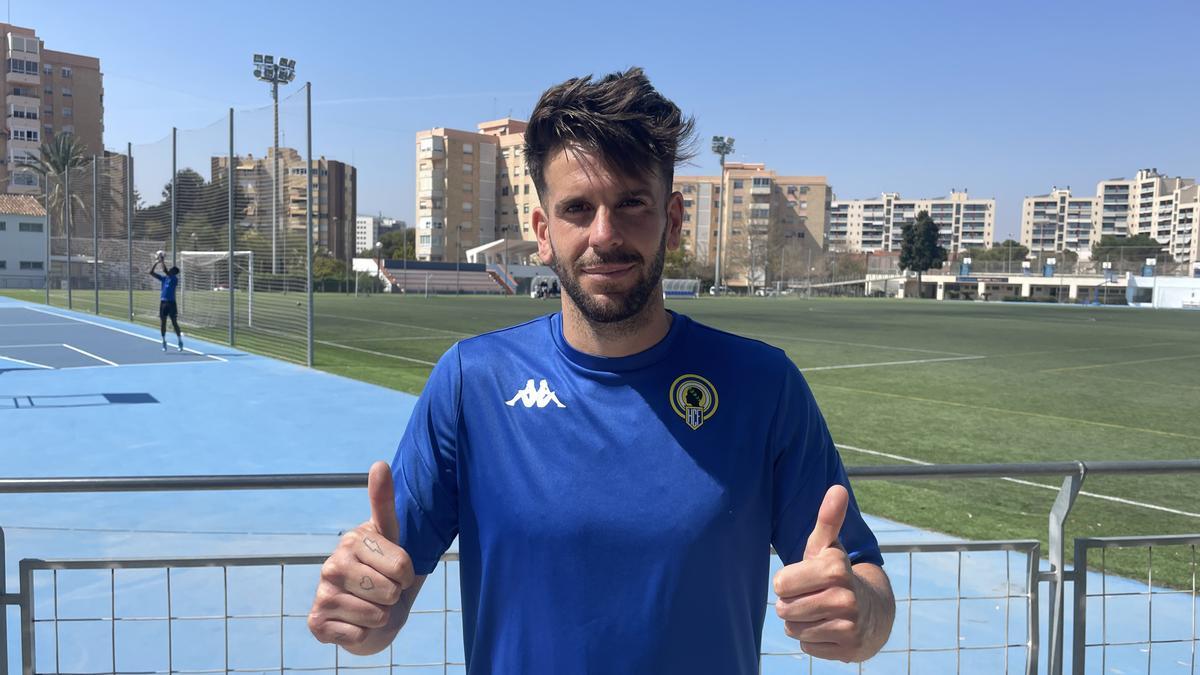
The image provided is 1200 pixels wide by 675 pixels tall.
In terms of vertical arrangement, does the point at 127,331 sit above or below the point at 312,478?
below

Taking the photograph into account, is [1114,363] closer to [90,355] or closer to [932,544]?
[932,544]

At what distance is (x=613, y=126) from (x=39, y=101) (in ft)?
337

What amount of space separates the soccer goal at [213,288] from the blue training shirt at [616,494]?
66.3ft

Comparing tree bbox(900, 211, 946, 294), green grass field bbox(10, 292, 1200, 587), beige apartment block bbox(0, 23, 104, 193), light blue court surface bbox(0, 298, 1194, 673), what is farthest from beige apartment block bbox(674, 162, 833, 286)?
light blue court surface bbox(0, 298, 1194, 673)

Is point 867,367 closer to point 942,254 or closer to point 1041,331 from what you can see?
point 1041,331

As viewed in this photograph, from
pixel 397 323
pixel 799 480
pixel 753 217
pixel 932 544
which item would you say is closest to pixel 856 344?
pixel 397 323

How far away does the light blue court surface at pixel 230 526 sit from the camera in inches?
168

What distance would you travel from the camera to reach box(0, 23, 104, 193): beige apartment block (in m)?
79.9

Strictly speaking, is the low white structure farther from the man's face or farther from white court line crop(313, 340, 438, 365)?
the man's face

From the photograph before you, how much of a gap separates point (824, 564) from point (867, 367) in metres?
17.7

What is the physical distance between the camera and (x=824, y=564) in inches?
54.6

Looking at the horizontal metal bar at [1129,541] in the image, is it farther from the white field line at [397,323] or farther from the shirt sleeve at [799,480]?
the white field line at [397,323]

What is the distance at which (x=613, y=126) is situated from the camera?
66.1 inches

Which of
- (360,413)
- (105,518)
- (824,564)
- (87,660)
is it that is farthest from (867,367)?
(824,564)
